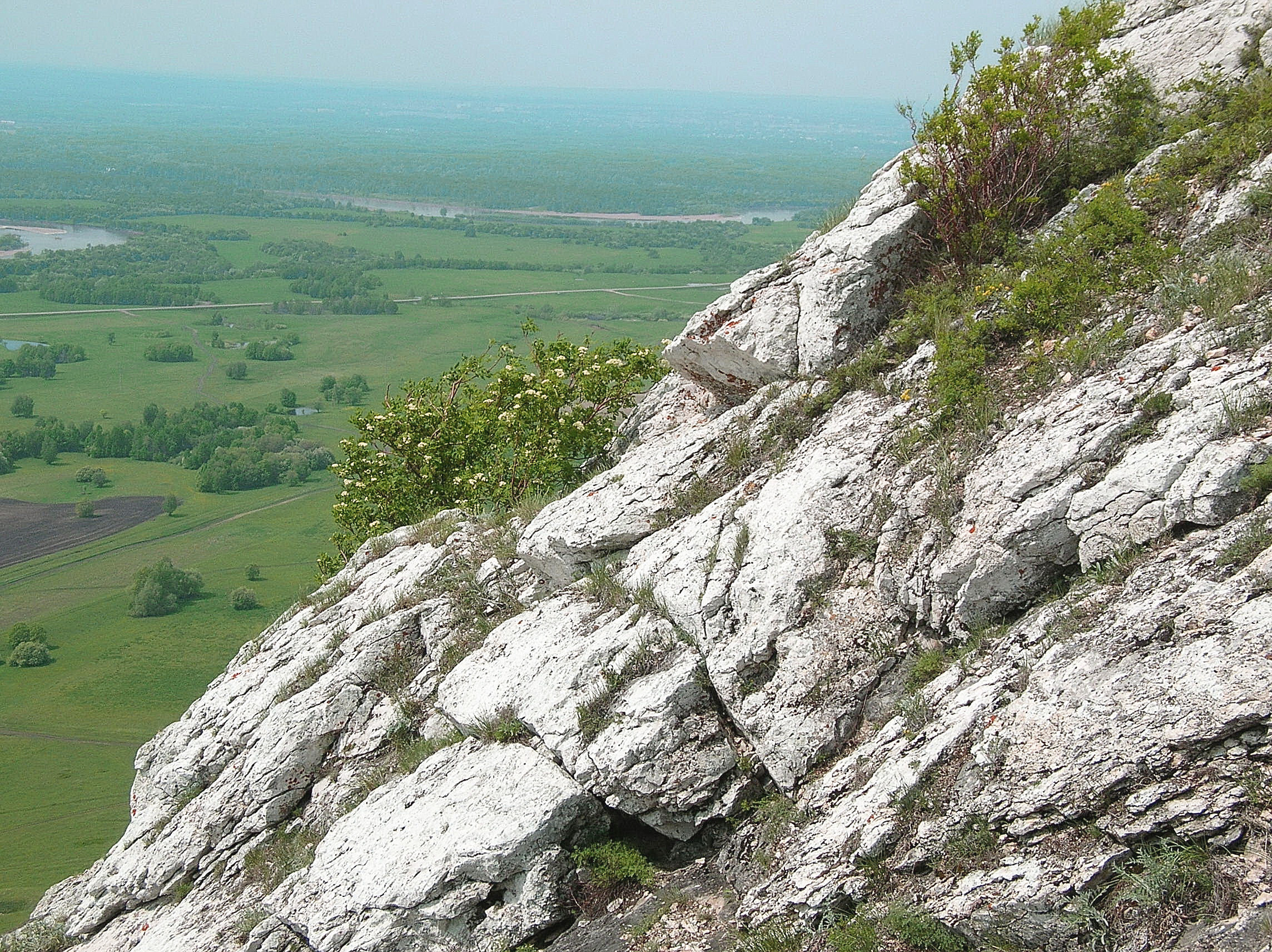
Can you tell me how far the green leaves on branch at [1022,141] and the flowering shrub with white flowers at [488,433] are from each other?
5.85 m

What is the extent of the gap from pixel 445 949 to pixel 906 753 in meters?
4.67

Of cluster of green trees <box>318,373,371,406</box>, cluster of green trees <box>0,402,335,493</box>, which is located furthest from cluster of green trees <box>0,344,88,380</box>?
cluster of green trees <box>318,373,371,406</box>

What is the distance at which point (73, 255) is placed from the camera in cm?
16388

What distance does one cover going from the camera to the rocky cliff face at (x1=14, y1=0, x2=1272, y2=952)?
593cm

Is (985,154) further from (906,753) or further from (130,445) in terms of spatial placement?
(130,445)

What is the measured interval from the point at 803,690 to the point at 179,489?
90.7 metres

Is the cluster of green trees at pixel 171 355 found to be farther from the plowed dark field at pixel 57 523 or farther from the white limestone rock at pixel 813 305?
the white limestone rock at pixel 813 305

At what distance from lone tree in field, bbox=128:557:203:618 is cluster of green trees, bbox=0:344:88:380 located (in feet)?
188

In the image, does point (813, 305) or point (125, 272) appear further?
point (125, 272)

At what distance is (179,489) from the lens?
287 ft

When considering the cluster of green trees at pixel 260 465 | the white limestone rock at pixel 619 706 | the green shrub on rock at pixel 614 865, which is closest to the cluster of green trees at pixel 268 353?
the cluster of green trees at pixel 260 465

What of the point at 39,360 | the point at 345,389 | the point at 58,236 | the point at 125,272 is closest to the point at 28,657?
the point at 345,389

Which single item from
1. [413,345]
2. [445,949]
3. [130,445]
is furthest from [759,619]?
[413,345]

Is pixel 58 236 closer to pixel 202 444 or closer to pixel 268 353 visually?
pixel 268 353
